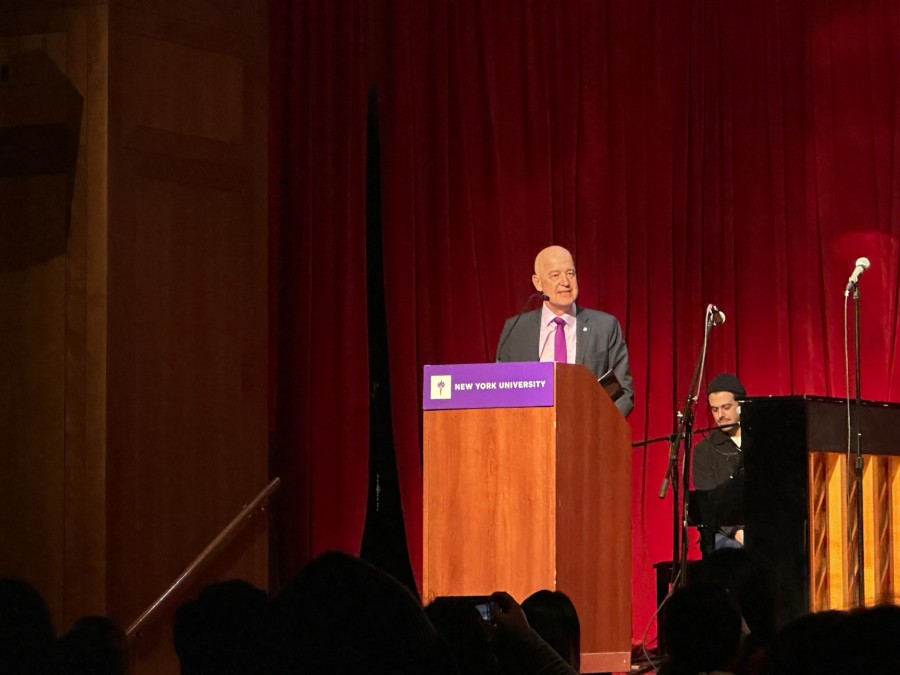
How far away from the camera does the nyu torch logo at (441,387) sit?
5.44 m

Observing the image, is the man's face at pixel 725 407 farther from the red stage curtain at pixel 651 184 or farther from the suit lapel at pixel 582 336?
the suit lapel at pixel 582 336

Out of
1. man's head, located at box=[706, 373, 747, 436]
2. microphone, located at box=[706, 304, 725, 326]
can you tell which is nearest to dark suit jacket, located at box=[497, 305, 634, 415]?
microphone, located at box=[706, 304, 725, 326]

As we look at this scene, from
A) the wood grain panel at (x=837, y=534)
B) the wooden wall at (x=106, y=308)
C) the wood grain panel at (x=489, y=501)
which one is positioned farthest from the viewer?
the wooden wall at (x=106, y=308)

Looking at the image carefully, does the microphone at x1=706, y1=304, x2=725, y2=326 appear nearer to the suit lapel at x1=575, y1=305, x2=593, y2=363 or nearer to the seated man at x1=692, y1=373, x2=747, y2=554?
the seated man at x1=692, y1=373, x2=747, y2=554

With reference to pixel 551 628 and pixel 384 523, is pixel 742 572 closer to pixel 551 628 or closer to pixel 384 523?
pixel 551 628

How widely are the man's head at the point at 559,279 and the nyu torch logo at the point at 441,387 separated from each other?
1.26 m

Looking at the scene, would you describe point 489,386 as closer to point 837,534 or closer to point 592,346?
point 592,346

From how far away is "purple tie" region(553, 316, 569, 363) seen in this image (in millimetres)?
6453

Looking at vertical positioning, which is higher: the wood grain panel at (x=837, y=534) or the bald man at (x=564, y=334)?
the bald man at (x=564, y=334)

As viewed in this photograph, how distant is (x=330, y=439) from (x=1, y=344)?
228 cm

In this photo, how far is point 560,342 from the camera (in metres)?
6.49

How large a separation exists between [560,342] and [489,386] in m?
1.21

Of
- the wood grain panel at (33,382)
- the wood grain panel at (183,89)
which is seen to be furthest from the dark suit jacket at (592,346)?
the wood grain panel at (33,382)

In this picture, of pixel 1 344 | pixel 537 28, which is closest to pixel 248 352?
pixel 1 344
